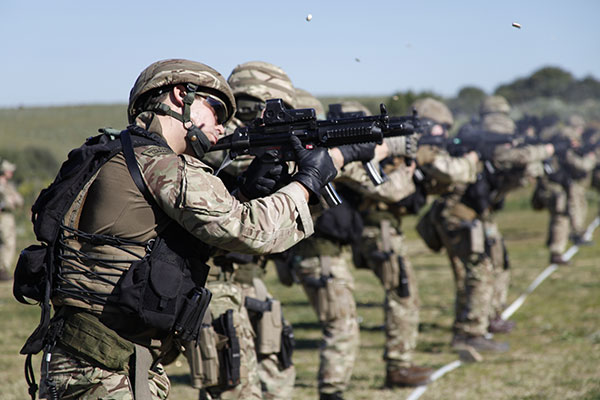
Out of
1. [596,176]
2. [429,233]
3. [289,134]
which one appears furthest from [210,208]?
[596,176]

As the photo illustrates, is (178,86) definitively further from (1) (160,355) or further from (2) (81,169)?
(1) (160,355)

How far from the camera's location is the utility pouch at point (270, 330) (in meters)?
5.25

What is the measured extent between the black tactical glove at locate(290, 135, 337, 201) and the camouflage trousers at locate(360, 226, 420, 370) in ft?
13.6

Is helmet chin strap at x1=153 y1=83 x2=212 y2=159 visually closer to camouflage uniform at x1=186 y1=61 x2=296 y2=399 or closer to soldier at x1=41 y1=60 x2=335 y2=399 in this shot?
soldier at x1=41 y1=60 x2=335 y2=399

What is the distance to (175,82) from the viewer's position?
11.2ft

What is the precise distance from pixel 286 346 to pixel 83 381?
2330 millimetres

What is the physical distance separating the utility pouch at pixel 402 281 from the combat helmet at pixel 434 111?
2250 millimetres

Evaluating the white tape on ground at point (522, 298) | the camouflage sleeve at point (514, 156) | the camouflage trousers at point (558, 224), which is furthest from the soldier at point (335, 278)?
the camouflage trousers at point (558, 224)

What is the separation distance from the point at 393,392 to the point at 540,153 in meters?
4.97

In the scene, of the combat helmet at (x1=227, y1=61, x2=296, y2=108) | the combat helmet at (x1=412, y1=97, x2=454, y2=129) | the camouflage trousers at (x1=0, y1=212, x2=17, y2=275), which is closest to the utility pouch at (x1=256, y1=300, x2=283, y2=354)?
the combat helmet at (x1=227, y1=61, x2=296, y2=108)

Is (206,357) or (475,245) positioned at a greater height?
(206,357)

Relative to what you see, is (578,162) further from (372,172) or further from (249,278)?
(249,278)

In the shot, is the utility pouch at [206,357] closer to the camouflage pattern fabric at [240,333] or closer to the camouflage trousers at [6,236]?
the camouflage pattern fabric at [240,333]

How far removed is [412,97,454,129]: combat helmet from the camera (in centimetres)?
925
